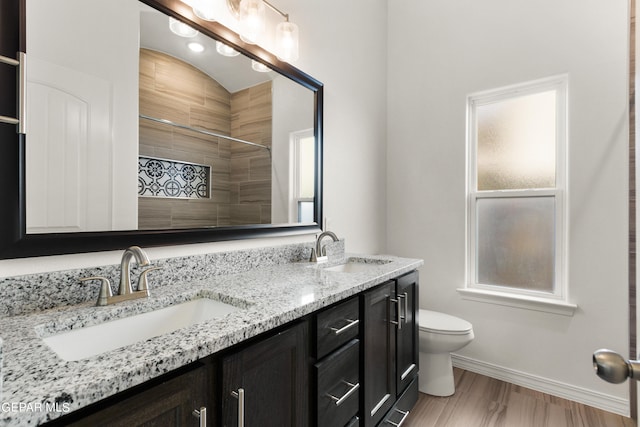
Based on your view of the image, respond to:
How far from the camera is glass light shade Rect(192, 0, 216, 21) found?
1.30m

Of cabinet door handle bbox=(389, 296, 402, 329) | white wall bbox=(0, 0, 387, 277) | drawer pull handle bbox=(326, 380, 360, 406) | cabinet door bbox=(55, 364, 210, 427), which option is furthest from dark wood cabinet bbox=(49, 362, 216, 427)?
cabinet door handle bbox=(389, 296, 402, 329)

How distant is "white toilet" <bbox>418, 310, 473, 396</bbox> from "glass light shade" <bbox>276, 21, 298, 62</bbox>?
1845mm

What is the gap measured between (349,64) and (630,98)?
1.73 meters

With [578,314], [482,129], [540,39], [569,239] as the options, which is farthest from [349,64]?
[578,314]

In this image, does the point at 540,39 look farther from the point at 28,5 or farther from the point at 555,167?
the point at 28,5

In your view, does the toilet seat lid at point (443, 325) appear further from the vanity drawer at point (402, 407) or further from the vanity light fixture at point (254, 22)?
the vanity light fixture at point (254, 22)

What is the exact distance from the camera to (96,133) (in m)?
1.02

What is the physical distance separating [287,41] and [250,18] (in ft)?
0.83

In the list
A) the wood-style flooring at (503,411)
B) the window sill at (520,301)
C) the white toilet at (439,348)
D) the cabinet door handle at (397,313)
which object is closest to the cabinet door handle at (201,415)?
the cabinet door handle at (397,313)

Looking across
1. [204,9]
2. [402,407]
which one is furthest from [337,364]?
[204,9]

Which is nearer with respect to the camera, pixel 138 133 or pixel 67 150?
pixel 67 150

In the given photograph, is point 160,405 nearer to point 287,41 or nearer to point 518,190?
point 287,41

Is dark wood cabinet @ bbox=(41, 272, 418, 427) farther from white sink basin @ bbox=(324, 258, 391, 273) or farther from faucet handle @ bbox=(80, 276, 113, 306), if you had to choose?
faucet handle @ bbox=(80, 276, 113, 306)

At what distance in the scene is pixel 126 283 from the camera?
0.97 meters
